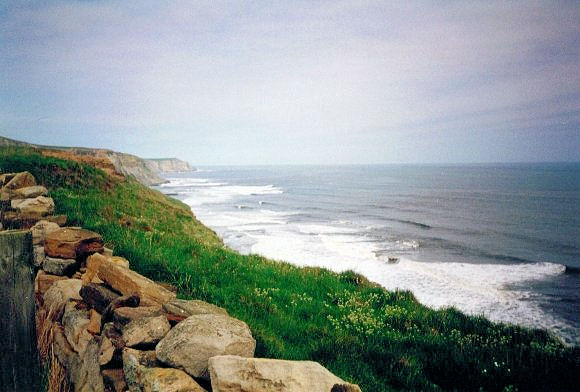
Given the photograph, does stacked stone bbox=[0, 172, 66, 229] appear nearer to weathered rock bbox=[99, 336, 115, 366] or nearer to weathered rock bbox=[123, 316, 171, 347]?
weathered rock bbox=[99, 336, 115, 366]

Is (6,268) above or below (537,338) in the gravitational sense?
above

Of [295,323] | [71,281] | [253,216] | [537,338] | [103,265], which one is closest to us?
[103,265]

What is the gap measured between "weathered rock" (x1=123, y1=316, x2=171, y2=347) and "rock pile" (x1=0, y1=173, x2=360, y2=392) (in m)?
0.01

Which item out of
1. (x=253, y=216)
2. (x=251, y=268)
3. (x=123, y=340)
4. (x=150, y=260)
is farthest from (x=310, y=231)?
(x=123, y=340)

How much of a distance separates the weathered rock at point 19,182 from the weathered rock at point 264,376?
9318 mm

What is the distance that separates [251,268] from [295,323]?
2.91 meters

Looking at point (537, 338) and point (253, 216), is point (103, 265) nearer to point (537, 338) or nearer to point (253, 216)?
point (537, 338)

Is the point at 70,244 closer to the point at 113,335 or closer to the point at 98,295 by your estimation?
the point at 98,295

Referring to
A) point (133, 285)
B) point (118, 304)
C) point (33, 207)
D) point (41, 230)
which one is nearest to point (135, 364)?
point (118, 304)

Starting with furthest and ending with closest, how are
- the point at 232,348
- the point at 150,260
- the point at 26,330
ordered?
the point at 150,260
the point at 232,348
the point at 26,330

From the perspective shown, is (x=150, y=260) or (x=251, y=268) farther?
(x=251, y=268)

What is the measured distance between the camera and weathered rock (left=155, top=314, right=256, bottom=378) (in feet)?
10.7

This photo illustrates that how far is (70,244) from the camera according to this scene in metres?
6.02

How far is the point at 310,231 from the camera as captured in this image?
37719 millimetres
